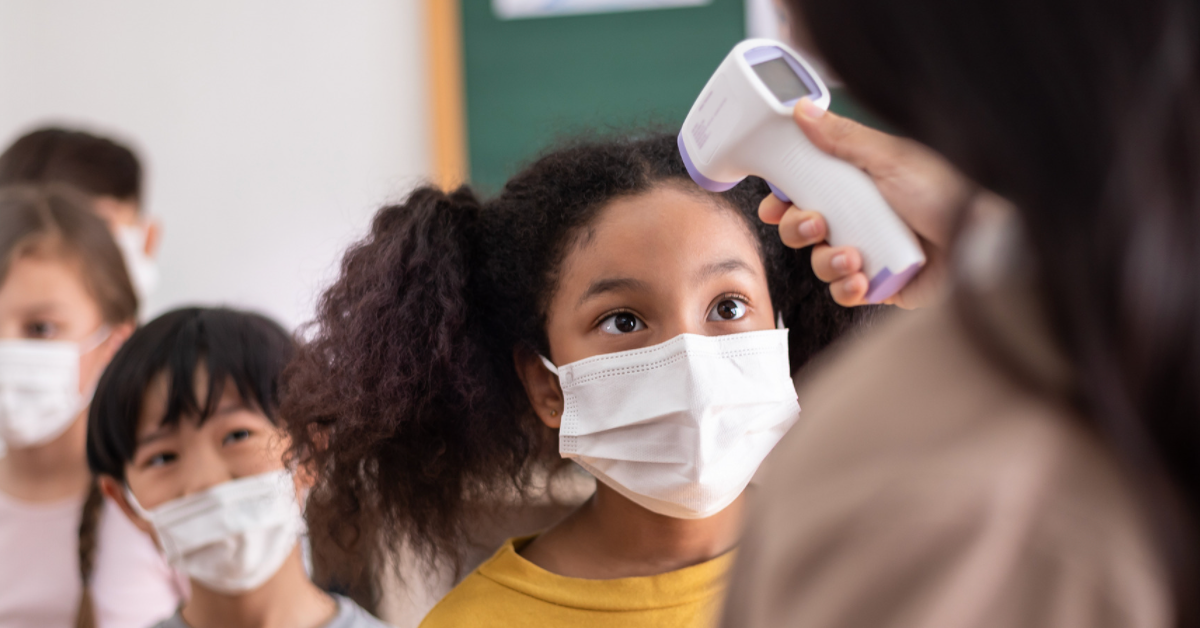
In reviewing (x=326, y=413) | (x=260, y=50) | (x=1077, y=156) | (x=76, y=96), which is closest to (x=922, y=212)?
(x=1077, y=156)

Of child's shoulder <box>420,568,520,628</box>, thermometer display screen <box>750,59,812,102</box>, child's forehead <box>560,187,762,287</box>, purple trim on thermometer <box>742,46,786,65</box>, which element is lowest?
child's shoulder <box>420,568,520,628</box>

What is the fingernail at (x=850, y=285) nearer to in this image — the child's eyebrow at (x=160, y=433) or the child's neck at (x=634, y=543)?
the child's neck at (x=634, y=543)

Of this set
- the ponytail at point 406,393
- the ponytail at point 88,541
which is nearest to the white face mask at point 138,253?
the ponytail at point 88,541

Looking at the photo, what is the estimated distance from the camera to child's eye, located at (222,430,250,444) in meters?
1.31

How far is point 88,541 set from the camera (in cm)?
160

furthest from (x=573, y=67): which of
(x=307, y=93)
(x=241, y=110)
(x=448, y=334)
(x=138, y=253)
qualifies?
(x=448, y=334)

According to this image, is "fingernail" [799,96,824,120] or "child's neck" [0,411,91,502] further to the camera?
"child's neck" [0,411,91,502]

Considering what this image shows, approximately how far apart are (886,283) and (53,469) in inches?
64.7

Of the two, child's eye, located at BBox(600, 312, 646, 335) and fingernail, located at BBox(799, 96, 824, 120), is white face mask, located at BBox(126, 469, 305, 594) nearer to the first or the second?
child's eye, located at BBox(600, 312, 646, 335)

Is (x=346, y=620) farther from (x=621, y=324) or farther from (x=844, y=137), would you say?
(x=844, y=137)

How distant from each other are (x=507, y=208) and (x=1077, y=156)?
0.92 meters

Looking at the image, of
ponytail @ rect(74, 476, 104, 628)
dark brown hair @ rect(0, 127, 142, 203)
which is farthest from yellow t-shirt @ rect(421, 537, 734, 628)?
dark brown hair @ rect(0, 127, 142, 203)

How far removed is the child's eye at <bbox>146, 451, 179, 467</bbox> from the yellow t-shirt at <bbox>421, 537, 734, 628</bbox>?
477mm

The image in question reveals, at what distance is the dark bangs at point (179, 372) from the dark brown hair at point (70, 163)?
3.04 feet
